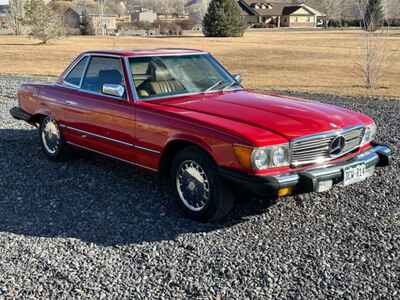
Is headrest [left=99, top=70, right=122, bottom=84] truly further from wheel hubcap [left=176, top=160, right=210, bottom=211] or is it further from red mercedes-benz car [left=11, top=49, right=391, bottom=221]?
wheel hubcap [left=176, top=160, right=210, bottom=211]

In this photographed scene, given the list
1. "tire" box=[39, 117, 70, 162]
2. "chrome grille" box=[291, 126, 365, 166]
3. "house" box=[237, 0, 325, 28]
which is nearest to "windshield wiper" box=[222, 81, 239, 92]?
"chrome grille" box=[291, 126, 365, 166]

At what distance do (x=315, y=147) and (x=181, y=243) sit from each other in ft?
4.67

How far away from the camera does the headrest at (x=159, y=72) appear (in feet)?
17.3

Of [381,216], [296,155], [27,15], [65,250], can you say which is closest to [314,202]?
[381,216]

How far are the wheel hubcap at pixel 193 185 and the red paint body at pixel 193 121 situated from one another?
260 mm

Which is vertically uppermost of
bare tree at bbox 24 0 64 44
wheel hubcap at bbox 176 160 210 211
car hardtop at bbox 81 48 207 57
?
bare tree at bbox 24 0 64 44

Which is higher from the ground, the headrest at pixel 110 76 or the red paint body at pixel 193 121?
the headrest at pixel 110 76

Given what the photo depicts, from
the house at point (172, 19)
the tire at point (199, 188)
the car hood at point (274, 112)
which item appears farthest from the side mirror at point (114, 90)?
the house at point (172, 19)

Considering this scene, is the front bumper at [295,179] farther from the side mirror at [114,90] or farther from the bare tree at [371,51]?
the bare tree at [371,51]

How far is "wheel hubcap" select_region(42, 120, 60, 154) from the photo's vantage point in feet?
20.7

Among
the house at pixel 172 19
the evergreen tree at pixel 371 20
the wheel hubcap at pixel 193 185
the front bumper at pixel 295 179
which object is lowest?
the wheel hubcap at pixel 193 185

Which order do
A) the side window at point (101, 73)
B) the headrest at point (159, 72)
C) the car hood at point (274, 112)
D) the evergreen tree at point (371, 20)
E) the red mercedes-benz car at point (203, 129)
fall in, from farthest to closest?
the evergreen tree at point (371, 20), the side window at point (101, 73), the headrest at point (159, 72), the car hood at point (274, 112), the red mercedes-benz car at point (203, 129)

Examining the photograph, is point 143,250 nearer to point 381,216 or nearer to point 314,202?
point 314,202

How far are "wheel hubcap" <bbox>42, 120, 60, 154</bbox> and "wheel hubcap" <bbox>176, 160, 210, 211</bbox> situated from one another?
243 centimetres
